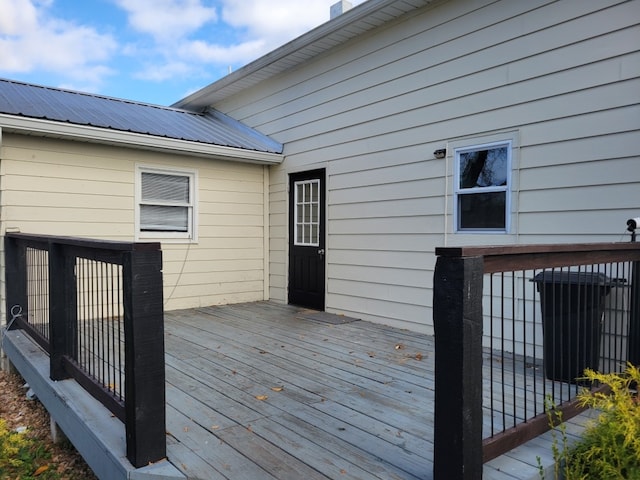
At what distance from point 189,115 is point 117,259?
6.71m

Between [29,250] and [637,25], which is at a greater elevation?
[637,25]

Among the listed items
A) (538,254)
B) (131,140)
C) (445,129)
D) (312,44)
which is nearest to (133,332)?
(538,254)

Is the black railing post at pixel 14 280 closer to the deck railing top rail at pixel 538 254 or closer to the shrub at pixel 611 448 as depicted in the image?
the deck railing top rail at pixel 538 254

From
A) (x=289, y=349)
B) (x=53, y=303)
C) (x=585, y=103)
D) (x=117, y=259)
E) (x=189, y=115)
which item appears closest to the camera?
(x=117, y=259)

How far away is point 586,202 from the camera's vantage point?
377cm

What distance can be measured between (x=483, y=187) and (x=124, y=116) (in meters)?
5.15

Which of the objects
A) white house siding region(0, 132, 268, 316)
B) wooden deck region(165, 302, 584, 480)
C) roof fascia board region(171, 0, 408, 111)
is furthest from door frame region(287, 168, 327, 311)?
roof fascia board region(171, 0, 408, 111)

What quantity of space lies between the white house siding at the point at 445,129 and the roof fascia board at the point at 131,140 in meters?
0.66

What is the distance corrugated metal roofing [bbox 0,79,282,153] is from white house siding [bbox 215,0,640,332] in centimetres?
79

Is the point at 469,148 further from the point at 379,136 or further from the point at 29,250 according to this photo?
the point at 29,250

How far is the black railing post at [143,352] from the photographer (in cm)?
193

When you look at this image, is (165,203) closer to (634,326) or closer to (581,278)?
(581,278)

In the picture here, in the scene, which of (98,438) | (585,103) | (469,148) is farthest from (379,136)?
(98,438)

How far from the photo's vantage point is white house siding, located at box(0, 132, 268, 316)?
527 centimetres
